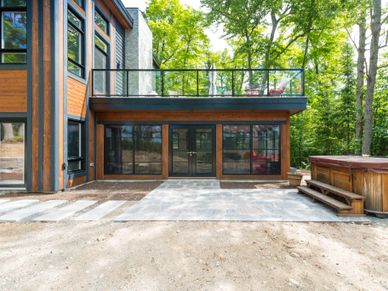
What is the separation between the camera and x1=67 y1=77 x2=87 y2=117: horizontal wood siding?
22.7ft

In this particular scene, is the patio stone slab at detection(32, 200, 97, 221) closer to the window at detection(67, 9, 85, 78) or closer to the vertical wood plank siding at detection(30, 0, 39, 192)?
the vertical wood plank siding at detection(30, 0, 39, 192)

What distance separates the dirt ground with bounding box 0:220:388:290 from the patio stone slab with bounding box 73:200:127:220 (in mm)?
418

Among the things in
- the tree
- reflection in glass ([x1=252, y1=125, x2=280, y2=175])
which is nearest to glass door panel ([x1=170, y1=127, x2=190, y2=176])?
reflection in glass ([x1=252, y1=125, x2=280, y2=175])

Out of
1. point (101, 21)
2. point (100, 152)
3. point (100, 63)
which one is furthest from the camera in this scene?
point (100, 63)

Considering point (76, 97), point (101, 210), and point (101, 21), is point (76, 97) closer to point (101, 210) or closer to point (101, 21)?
point (101, 21)

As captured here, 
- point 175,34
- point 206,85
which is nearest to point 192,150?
point 206,85

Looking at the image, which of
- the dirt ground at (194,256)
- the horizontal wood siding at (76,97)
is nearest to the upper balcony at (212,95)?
the horizontal wood siding at (76,97)

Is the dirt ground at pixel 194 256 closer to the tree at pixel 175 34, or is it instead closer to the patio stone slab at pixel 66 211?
the patio stone slab at pixel 66 211

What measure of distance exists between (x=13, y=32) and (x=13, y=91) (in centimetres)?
186

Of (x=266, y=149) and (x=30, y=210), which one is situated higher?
(x=266, y=149)

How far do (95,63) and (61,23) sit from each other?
240cm

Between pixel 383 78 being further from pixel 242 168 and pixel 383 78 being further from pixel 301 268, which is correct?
pixel 301 268

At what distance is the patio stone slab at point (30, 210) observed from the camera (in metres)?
4.36

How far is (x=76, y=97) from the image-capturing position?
733 cm
